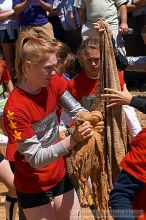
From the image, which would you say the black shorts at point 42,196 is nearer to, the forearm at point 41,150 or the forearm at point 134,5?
the forearm at point 41,150

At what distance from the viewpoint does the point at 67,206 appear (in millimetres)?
3793

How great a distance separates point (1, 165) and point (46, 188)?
3.38ft

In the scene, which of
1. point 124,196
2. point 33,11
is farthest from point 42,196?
point 33,11

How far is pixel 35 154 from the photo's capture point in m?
3.41

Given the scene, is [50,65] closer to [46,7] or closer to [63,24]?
[46,7]

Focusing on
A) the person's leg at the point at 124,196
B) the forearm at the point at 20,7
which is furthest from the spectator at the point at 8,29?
the person's leg at the point at 124,196

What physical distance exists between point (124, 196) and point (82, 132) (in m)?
0.79

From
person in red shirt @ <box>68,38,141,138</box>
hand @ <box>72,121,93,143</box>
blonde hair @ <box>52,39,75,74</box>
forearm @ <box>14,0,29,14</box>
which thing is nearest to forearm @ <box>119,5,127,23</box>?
forearm @ <box>14,0,29,14</box>

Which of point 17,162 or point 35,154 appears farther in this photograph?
point 17,162

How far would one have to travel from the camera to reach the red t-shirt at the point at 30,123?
137 inches

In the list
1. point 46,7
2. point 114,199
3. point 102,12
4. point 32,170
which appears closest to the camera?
point 114,199

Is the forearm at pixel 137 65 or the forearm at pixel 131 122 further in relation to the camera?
the forearm at pixel 137 65

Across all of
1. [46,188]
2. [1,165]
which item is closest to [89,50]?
[1,165]

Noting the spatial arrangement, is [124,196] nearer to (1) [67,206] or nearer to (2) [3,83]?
(1) [67,206]
